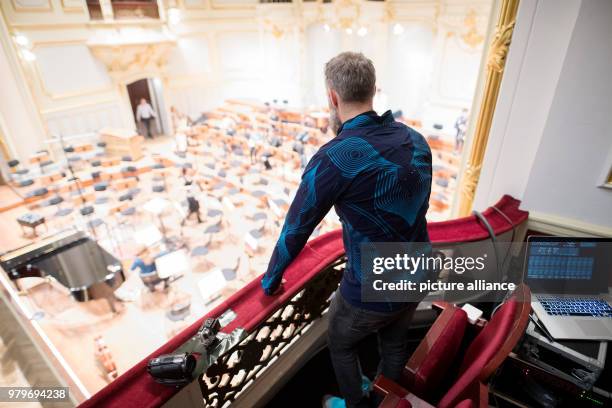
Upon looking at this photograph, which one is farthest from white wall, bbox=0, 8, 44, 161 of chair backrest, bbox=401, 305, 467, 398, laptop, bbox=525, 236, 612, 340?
laptop, bbox=525, 236, 612, 340

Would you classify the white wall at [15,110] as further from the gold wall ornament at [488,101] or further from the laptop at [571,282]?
the laptop at [571,282]

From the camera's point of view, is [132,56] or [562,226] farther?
[132,56]

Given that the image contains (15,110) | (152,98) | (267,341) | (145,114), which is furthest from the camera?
(152,98)

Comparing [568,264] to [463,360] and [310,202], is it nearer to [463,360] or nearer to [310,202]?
[463,360]

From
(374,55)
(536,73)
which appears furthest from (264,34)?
(536,73)

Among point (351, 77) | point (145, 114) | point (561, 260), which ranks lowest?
point (145, 114)

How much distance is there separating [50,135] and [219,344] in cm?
1166

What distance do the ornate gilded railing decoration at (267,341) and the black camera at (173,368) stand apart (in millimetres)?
173

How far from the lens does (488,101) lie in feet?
8.54

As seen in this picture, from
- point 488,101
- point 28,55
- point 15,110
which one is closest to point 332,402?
point 488,101

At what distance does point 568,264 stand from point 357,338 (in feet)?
4.47

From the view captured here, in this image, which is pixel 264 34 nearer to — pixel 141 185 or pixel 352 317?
→ pixel 141 185

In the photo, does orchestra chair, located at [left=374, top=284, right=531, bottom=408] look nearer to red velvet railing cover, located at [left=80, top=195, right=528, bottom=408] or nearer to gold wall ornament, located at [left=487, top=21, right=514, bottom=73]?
red velvet railing cover, located at [left=80, top=195, right=528, bottom=408]

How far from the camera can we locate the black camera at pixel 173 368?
1170mm
